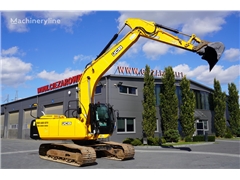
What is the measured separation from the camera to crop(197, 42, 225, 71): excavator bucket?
970 centimetres

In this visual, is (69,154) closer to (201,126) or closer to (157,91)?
(157,91)

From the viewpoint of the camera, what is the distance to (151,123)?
21.3 m

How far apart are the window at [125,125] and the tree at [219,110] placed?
13277 millimetres

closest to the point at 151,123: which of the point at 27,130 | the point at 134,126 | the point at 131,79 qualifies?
the point at 134,126

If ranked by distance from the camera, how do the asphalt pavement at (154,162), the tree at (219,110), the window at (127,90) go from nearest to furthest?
the asphalt pavement at (154,162) → the window at (127,90) → the tree at (219,110)

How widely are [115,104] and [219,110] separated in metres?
15.9

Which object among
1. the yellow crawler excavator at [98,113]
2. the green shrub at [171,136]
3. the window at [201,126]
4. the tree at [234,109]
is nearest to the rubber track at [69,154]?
the yellow crawler excavator at [98,113]

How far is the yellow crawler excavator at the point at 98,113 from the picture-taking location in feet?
33.6

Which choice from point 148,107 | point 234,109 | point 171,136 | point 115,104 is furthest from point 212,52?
point 234,109

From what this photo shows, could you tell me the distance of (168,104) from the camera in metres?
23.0

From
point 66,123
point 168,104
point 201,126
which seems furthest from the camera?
point 201,126

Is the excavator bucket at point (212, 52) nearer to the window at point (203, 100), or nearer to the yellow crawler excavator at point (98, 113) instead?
the yellow crawler excavator at point (98, 113)

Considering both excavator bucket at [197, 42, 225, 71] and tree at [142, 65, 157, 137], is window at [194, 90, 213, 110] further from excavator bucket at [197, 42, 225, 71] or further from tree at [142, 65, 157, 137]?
excavator bucket at [197, 42, 225, 71]

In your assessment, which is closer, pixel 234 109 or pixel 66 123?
pixel 66 123
